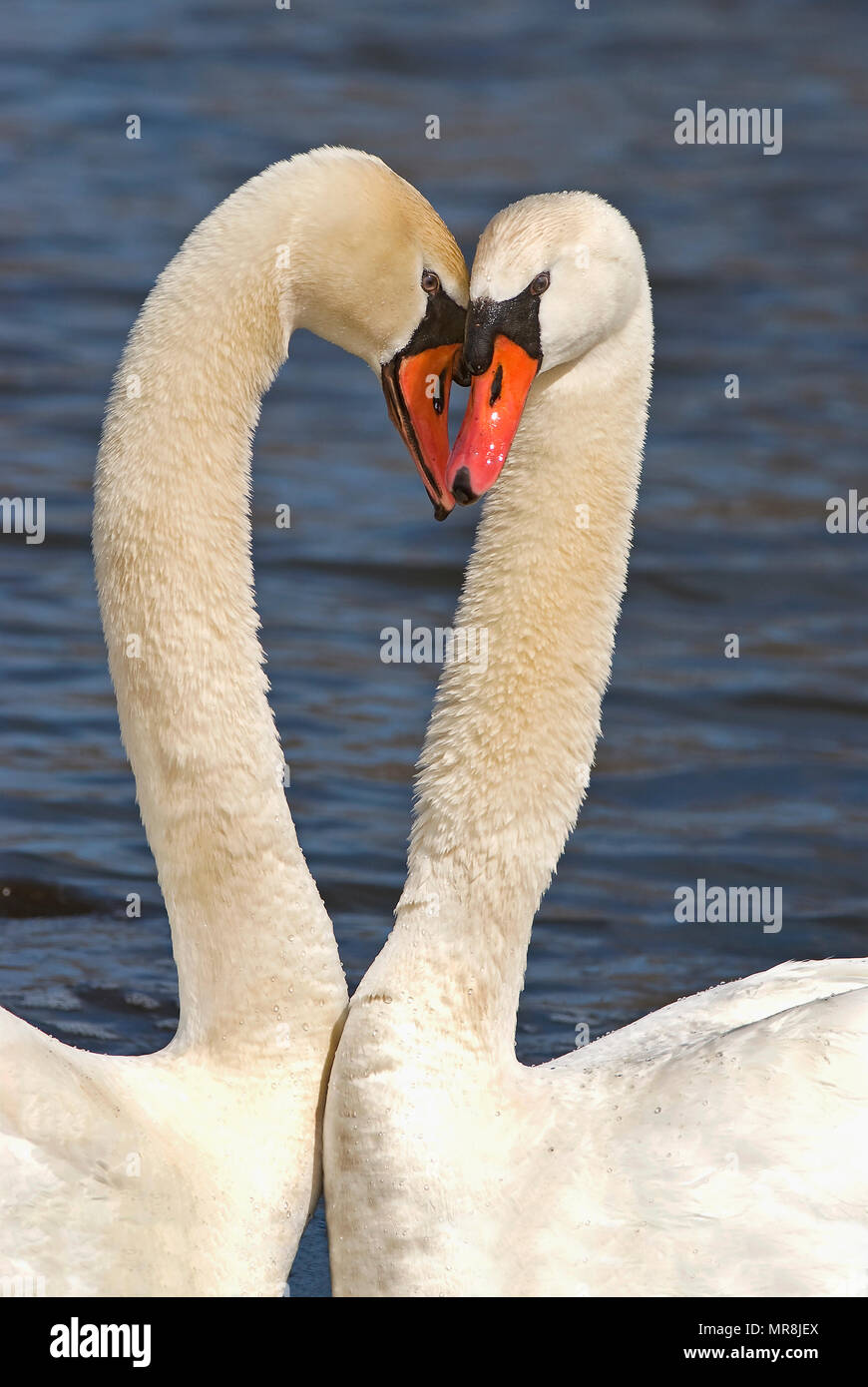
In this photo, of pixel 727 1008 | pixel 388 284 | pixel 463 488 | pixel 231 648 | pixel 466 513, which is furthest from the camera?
pixel 466 513

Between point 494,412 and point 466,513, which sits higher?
point 466,513

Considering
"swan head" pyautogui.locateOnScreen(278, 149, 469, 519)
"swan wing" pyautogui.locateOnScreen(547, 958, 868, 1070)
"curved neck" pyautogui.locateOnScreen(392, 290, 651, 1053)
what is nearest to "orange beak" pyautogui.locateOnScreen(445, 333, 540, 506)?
"swan head" pyautogui.locateOnScreen(278, 149, 469, 519)

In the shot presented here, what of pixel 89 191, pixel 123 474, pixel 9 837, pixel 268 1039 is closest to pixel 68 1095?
pixel 268 1039

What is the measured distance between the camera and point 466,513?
1165 centimetres

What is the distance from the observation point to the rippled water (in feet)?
26.2

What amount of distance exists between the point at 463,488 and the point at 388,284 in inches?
19.8

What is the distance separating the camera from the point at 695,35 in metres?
19.5

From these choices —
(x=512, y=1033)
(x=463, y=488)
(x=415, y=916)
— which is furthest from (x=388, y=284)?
(x=512, y=1033)

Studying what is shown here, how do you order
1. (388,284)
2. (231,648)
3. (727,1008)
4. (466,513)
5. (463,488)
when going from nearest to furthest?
(463,488) → (388,284) → (231,648) → (727,1008) → (466,513)

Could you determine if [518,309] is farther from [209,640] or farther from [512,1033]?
[512,1033]

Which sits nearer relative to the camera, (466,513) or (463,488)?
(463,488)

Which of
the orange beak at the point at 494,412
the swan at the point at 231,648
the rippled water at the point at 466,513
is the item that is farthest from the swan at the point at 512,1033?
the rippled water at the point at 466,513

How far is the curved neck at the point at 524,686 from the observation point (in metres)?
5.16

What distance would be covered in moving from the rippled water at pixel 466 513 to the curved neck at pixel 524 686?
0.95m
